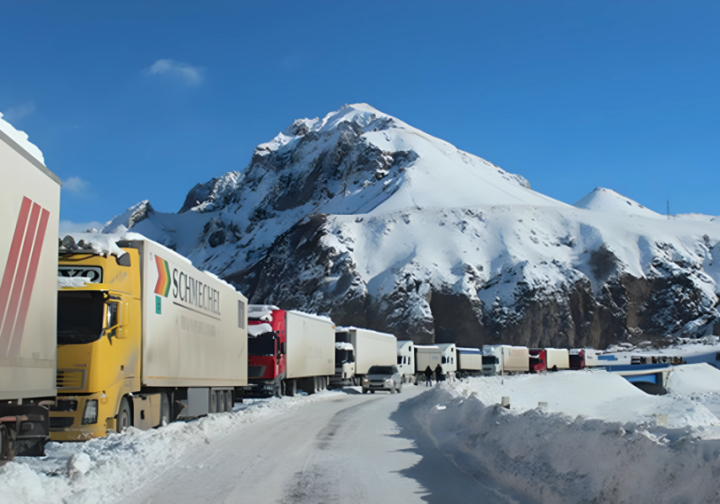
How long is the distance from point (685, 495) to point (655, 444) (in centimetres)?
110

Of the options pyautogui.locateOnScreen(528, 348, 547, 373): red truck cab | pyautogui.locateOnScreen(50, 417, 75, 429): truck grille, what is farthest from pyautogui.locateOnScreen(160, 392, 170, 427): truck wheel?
pyautogui.locateOnScreen(528, 348, 547, 373): red truck cab

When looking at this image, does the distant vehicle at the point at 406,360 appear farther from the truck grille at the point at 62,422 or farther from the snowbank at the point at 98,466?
the truck grille at the point at 62,422

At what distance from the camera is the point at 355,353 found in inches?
1997

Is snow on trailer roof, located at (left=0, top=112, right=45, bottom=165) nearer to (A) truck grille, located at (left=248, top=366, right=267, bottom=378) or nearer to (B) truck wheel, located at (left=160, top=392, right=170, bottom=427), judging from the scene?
(B) truck wheel, located at (left=160, top=392, right=170, bottom=427)

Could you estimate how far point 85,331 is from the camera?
42.7 ft

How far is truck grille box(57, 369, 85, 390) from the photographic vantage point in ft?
41.7

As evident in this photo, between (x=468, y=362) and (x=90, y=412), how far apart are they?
65.9 metres

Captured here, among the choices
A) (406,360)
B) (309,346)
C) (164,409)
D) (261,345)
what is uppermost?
(261,345)

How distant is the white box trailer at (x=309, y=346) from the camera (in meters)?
34.2

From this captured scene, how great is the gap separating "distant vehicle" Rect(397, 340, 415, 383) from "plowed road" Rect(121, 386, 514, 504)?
152ft

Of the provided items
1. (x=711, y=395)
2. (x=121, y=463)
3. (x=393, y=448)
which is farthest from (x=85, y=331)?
(x=711, y=395)

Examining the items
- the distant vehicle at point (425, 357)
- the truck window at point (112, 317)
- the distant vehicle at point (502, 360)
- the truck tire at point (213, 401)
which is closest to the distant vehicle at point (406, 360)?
the distant vehicle at point (425, 357)

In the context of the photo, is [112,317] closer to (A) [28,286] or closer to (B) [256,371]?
(A) [28,286]

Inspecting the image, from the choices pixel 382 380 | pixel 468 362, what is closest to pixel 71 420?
pixel 382 380
